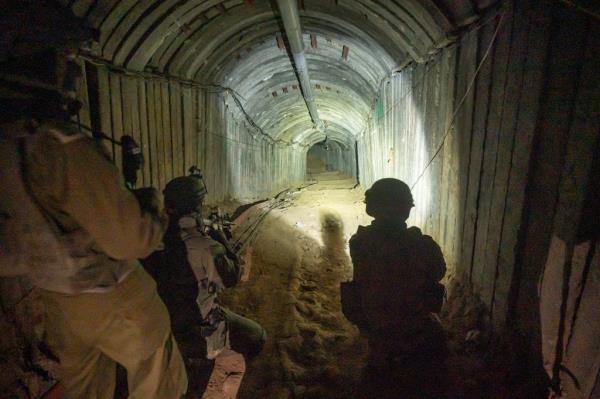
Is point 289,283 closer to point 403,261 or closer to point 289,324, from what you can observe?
→ point 289,324

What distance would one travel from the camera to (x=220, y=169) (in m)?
8.16

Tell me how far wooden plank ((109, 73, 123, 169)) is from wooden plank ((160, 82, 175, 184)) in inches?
45.9

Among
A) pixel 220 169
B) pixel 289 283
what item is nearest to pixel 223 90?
pixel 220 169

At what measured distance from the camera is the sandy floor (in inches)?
116

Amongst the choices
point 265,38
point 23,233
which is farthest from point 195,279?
point 265,38

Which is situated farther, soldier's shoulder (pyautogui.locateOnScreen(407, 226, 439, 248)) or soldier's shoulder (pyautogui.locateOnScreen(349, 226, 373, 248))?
soldier's shoulder (pyautogui.locateOnScreen(349, 226, 373, 248))

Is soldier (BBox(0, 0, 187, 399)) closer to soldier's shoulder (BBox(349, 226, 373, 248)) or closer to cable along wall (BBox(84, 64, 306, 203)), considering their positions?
soldier's shoulder (BBox(349, 226, 373, 248))

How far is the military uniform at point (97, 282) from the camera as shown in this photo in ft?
5.29

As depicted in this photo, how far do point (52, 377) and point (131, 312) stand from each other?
835 mm

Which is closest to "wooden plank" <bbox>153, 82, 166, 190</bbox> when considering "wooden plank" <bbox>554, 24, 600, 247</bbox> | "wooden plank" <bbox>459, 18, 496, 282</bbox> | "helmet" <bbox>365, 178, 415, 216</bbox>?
"helmet" <bbox>365, 178, 415, 216</bbox>

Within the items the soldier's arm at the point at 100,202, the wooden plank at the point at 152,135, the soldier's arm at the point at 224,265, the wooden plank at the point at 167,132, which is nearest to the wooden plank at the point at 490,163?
the soldier's arm at the point at 224,265

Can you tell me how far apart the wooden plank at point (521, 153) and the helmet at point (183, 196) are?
8.27 ft

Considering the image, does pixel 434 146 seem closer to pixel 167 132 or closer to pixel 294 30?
pixel 294 30

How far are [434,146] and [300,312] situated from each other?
2.81 meters
